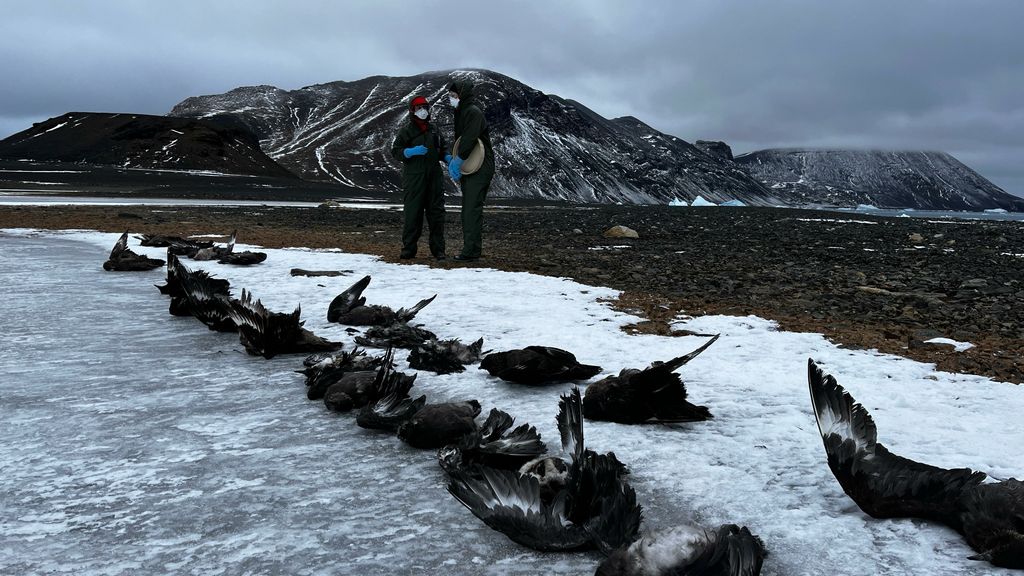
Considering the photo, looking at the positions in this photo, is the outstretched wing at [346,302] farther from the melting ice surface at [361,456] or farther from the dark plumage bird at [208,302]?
the dark plumage bird at [208,302]

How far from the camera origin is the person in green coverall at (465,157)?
32.9 feet

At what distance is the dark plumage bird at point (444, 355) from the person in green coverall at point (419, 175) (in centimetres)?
589

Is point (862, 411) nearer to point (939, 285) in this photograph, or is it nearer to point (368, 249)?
point (939, 285)

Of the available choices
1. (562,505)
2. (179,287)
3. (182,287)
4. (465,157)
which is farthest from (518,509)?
(465,157)

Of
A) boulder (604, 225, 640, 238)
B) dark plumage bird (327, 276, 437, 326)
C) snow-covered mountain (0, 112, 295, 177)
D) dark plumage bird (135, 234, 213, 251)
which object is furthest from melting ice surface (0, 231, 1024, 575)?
snow-covered mountain (0, 112, 295, 177)

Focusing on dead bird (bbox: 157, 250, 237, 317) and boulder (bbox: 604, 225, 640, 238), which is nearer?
dead bird (bbox: 157, 250, 237, 317)

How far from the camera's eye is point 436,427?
2.82 metres

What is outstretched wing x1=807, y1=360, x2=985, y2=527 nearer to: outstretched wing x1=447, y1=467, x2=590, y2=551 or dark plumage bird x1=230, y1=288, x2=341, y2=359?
outstretched wing x1=447, y1=467, x2=590, y2=551

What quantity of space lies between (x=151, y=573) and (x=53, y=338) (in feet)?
12.0

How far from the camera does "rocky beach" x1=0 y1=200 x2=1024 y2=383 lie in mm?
5227

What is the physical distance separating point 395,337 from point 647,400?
85.8 inches

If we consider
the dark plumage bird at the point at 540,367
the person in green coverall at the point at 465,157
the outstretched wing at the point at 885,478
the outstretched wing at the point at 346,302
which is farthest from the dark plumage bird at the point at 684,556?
the person in green coverall at the point at 465,157

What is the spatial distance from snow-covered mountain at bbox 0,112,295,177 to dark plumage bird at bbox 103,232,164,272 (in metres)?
100

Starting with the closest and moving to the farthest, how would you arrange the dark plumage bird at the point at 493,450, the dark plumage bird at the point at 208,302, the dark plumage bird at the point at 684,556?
1. the dark plumage bird at the point at 684,556
2. the dark plumage bird at the point at 493,450
3. the dark plumage bird at the point at 208,302
